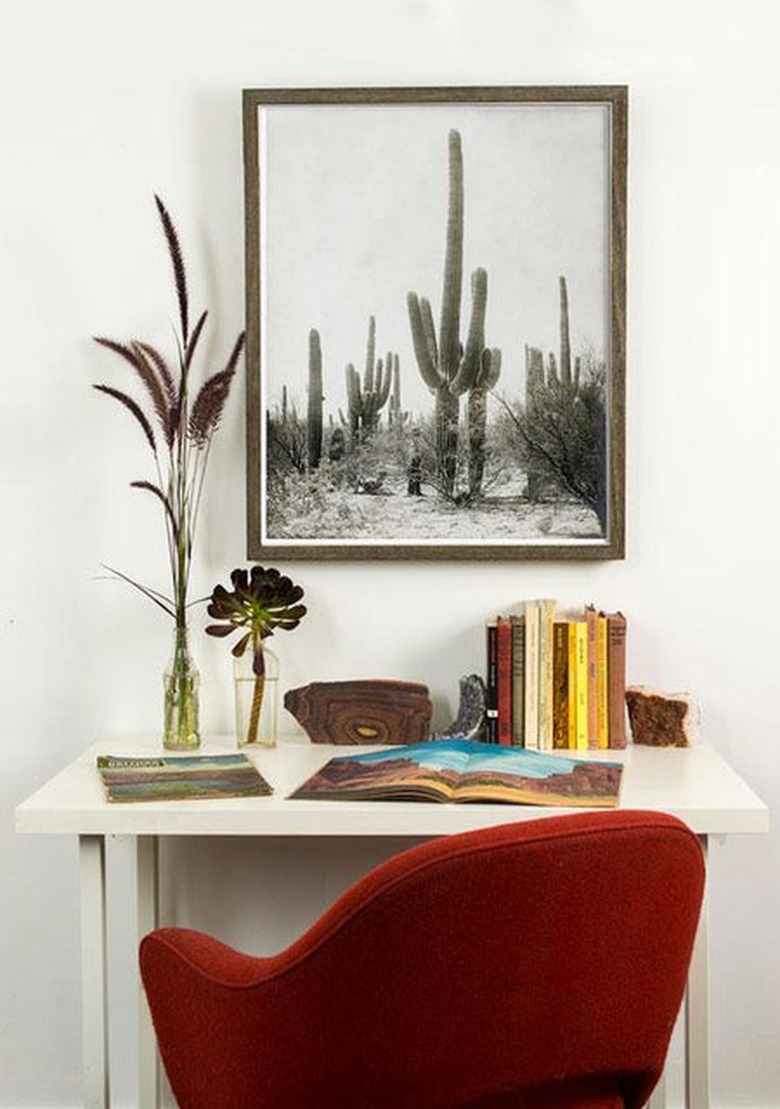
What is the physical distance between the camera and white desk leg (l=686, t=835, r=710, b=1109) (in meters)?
2.45

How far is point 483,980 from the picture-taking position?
1.71 m

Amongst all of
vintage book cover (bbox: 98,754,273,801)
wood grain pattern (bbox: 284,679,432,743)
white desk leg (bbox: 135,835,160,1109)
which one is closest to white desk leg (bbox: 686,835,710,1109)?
wood grain pattern (bbox: 284,679,432,743)

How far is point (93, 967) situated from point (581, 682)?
0.90 m

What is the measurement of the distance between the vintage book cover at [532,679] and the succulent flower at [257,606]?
1.26 ft

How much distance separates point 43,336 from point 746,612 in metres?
1.32

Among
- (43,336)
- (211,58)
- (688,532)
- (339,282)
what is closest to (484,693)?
(688,532)

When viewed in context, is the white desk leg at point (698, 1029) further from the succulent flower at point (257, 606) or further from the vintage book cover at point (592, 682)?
the succulent flower at point (257, 606)

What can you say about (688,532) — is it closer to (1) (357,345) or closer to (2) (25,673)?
(1) (357,345)

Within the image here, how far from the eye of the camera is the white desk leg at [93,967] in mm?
2385

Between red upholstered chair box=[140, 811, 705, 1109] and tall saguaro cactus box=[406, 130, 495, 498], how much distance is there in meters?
1.20

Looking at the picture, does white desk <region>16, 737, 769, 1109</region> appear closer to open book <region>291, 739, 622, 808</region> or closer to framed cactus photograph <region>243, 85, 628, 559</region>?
open book <region>291, 739, 622, 808</region>

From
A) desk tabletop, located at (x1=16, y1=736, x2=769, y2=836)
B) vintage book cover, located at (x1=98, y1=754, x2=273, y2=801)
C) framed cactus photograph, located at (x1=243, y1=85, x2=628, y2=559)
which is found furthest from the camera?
framed cactus photograph, located at (x1=243, y1=85, x2=628, y2=559)

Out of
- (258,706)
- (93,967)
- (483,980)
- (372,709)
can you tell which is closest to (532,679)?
(372,709)

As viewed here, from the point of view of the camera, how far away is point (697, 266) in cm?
287
